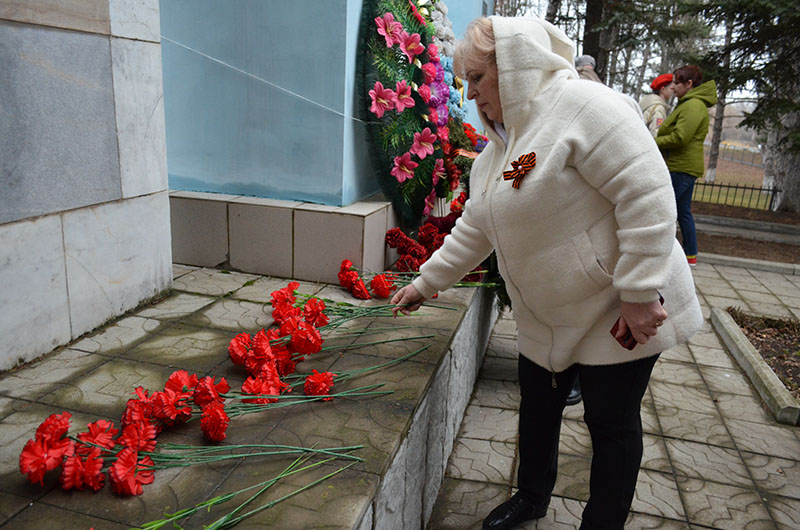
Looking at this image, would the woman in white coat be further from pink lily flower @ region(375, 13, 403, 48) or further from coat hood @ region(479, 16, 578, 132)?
pink lily flower @ region(375, 13, 403, 48)

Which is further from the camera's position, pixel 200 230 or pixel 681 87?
pixel 681 87

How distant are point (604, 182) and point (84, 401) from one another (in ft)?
5.83

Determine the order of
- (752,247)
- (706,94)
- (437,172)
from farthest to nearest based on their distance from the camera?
(752,247), (706,94), (437,172)

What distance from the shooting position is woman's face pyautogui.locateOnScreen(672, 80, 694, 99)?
580cm

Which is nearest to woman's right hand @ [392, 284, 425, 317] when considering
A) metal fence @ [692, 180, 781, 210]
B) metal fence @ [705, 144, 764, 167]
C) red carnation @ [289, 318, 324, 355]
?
red carnation @ [289, 318, 324, 355]

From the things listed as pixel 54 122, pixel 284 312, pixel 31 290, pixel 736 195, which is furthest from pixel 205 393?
pixel 736 195

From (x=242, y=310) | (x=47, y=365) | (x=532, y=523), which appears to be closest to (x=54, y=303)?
(x=47, y=365)

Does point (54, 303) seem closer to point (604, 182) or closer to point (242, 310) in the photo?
point (242, 310)

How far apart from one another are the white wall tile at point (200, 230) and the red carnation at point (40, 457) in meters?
2.12

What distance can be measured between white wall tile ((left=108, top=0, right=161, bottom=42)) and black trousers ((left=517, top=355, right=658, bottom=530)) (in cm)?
220

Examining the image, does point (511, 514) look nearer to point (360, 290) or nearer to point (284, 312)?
point (284, 312)

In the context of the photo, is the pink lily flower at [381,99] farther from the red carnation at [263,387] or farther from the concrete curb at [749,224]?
the concrete curb at [749,224]

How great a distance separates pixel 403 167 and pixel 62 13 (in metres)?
1.98

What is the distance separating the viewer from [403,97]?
355cm
